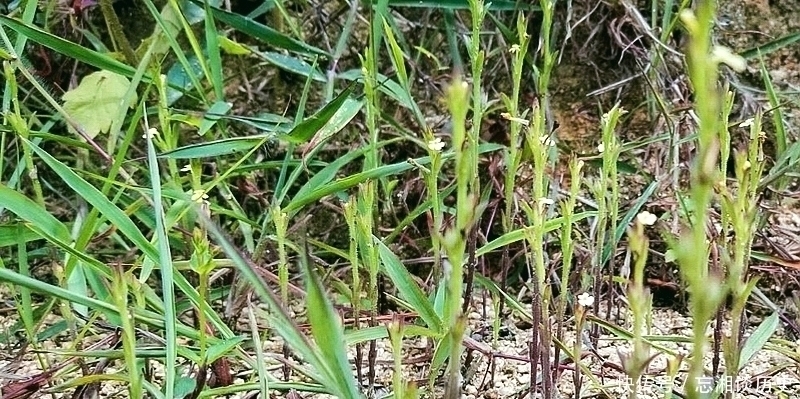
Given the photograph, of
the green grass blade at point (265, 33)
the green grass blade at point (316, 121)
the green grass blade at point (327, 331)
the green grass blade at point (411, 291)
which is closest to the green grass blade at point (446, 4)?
the green grass blade at point (265, 33)

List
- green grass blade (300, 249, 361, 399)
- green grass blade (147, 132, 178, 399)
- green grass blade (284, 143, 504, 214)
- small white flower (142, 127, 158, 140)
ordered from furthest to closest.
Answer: green grass blade (284, 143, 504, 214) → small white flower (142, 127, 158, 140) → green grass blade (147, 132, 178, 399) → green grass blade (300, 249, 361, 399)

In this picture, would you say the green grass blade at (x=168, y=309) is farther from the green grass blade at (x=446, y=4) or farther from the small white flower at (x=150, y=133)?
the green grass blade at (x=446, y=4)

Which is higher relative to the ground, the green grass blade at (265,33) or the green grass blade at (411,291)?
the green grass blade at (265,33)

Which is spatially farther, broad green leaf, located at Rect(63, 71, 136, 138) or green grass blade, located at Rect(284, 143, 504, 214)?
broad green leaf, located at Rect(63, 71, 136, 138)

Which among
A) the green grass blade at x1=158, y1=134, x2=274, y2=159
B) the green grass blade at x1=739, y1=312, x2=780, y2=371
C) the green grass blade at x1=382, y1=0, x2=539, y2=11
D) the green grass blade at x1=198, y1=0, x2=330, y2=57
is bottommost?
the green grass blade at x1=739, y1=312, x2=780, y2=371

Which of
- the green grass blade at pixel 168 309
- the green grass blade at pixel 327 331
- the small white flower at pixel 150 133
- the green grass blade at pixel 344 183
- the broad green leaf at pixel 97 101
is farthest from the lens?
the broad green leaf at pixel 97 101

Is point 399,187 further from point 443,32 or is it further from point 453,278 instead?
point 453,278

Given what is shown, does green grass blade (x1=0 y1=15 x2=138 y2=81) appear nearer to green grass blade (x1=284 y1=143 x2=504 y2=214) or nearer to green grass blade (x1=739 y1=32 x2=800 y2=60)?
green grass blade (x1=284 y1=143 x2=504 y2=214)

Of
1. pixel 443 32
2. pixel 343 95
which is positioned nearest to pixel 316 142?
pixel 343 95

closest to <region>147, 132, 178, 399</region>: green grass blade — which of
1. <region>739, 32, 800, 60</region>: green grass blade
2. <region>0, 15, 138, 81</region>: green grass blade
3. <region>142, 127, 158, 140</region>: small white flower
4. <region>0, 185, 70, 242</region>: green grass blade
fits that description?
<region>142, 127, 158, 140</region>: small white flower
